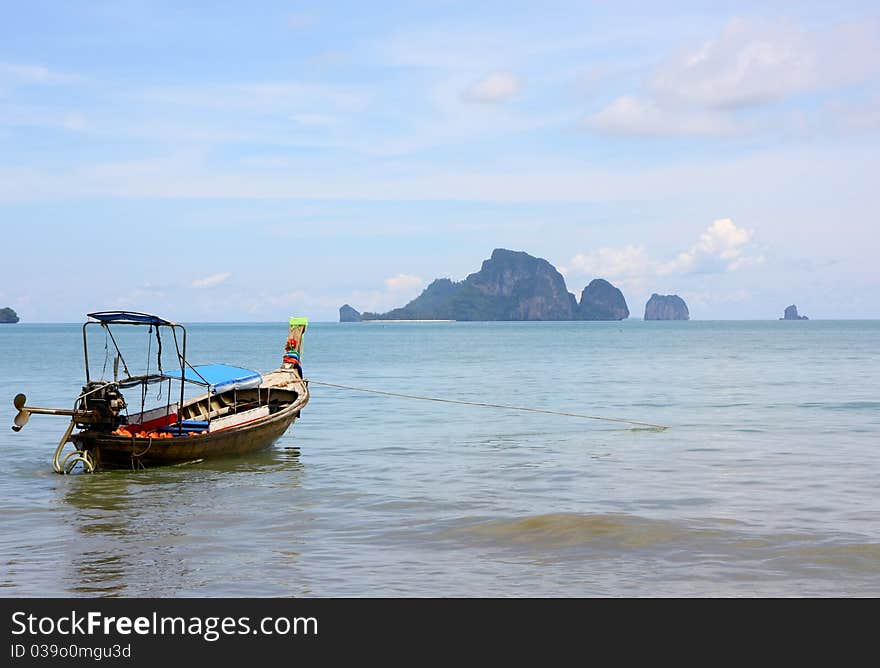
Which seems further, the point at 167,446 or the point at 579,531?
the point at 167,446

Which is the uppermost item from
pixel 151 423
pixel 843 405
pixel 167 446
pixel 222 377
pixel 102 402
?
pixel 222 377

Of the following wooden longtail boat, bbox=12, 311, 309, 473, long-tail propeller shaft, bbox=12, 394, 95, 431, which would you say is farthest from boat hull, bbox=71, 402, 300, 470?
long-tail propeller shaft, bbox=12, 394, 95, 431

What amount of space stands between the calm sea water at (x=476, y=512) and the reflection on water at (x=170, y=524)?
0.06 m

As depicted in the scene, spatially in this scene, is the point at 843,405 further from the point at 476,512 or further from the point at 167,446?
the point at 167,446

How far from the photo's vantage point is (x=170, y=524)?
15586 millimetres

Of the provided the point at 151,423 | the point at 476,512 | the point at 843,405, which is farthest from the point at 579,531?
the point at 843,405

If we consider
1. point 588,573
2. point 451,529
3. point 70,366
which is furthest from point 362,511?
point 70,366

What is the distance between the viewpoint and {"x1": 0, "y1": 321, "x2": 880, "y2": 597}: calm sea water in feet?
39.4

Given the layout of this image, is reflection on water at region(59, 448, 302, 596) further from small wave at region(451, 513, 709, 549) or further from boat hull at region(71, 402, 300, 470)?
small wave at region(451, 513, 709, 549)

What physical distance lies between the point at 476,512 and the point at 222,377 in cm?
1081

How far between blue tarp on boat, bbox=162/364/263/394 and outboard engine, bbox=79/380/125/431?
3.34m

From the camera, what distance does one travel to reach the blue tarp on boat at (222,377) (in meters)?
23.8
